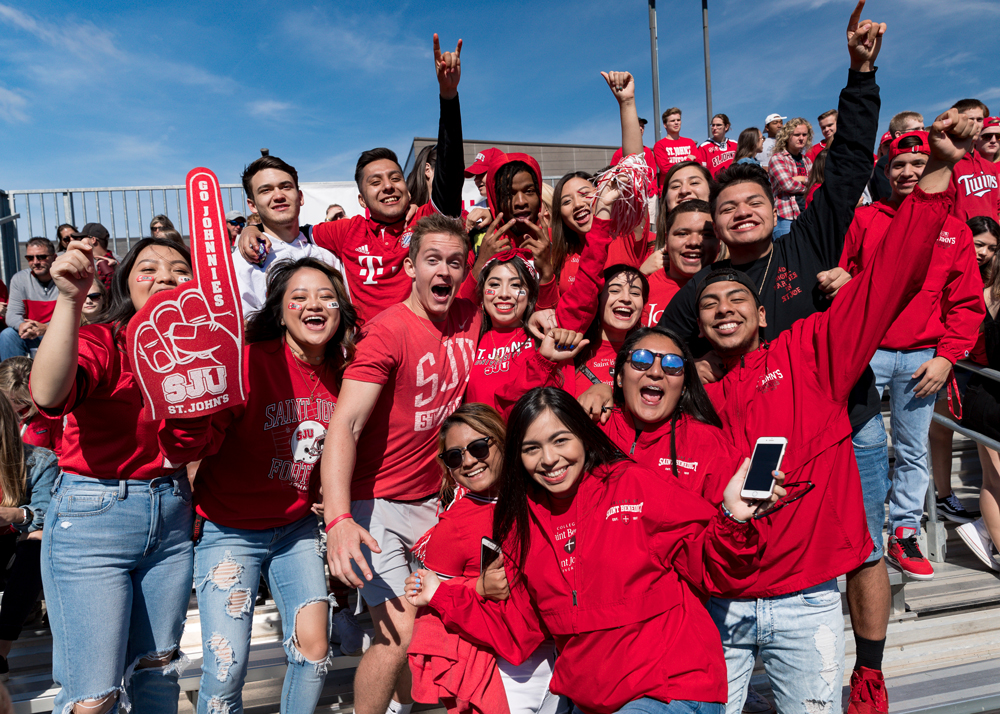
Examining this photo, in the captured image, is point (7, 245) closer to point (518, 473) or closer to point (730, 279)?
point (518, 473)

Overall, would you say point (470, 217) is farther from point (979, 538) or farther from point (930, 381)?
point (979, 538)

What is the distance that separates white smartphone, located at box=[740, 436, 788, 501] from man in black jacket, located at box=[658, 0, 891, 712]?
93 centimetres

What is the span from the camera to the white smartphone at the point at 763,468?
1.92m

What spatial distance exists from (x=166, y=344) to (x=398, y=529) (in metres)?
1.29

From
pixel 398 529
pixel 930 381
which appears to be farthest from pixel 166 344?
pixel 930 381

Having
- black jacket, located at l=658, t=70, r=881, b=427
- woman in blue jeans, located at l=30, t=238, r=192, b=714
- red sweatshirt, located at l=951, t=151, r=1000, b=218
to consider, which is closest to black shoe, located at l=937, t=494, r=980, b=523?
red sweatshirt, located at l=951, t=151, r=1000, b=218

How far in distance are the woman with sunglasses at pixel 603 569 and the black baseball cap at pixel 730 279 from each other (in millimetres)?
872

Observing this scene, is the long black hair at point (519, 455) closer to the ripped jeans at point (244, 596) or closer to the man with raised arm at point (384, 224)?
the ripped jeans at point (244, 596)

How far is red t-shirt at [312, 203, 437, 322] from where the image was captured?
4.06 meters

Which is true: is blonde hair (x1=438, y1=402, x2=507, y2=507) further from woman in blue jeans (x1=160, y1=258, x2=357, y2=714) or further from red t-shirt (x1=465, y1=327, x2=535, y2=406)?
woman in blue jeans (x1=160, y1=258, x2=357, y2=714)

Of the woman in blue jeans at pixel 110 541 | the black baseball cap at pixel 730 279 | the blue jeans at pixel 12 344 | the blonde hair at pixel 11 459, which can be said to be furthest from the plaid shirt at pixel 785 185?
the blue jeans at pixel 12 344

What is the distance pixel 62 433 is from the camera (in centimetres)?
253

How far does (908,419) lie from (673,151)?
153 inches

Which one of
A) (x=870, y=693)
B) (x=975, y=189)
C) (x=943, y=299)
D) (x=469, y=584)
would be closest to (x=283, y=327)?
(x=469, y=584)
